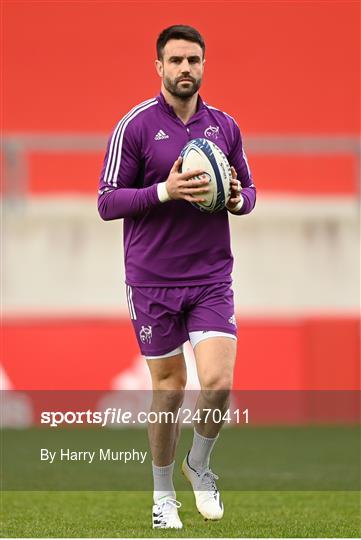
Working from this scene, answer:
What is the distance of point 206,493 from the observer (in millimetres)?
6648

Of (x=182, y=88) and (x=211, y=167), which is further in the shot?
(x=182, y=88)

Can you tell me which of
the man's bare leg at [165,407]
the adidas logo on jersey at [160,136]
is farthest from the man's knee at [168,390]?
the adidas logo on jersey at [160,136]

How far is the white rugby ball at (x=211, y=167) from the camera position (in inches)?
247

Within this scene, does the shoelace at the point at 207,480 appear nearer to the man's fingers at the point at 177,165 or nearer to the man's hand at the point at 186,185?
the man's hand at the point at 186,185

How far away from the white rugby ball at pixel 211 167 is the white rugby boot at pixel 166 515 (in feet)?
4.49

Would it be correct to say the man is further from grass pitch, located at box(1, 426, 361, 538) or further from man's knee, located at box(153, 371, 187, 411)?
grass pitch, located at box(1, 426, 361, 538)

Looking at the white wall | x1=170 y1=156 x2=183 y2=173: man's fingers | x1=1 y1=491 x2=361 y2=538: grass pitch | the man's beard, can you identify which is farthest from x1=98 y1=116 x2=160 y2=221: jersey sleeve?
the white wall

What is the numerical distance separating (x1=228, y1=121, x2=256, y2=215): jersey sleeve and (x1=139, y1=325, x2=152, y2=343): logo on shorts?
2.26 ft

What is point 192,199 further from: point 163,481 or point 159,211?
point 163,481

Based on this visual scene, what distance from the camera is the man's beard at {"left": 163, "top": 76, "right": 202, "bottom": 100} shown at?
21.2 ft

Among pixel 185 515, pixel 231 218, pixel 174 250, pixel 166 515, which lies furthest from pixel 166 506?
pixel 231 218

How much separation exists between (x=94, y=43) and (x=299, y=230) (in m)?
6.32

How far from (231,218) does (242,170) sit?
6397mm

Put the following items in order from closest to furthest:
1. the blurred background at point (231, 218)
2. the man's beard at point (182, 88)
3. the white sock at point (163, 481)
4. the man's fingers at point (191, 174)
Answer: the man's fingers at point (191, 174) → the man's beard at point (182, 88) → the white sock at point (163, 481) → the blurred background at point (231, 218)
